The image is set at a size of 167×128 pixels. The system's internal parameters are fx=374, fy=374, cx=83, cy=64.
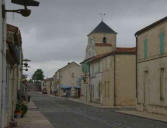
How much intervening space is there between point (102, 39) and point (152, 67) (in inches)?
1505

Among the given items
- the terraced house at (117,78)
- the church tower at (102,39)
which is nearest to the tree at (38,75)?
the church tower at (102,39)

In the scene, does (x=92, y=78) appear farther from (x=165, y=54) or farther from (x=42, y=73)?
(x=42, y=73)

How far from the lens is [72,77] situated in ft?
316

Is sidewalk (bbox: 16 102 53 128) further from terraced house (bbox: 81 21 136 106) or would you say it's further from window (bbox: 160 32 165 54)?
terraced house (bbox: 81 21 136 106)

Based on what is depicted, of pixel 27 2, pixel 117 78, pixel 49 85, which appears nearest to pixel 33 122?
pixel 27 2

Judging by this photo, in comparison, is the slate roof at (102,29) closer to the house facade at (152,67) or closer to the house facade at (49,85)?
the house facade at (152,67)

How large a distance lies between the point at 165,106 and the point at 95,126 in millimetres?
9791

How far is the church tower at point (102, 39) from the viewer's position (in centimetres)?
6581

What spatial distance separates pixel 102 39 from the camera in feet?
223

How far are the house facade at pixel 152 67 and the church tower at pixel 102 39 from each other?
A: 3194 centimetres

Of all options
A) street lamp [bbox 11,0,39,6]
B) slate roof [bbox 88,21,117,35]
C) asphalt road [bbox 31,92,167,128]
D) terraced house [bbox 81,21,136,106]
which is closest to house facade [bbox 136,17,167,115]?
asphalt road [bbox 31,92,167,128]

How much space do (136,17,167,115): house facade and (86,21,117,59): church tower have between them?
31.9 m

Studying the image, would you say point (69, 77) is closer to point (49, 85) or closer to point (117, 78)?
point (49, 85)

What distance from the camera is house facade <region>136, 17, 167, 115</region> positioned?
27.7 meters
